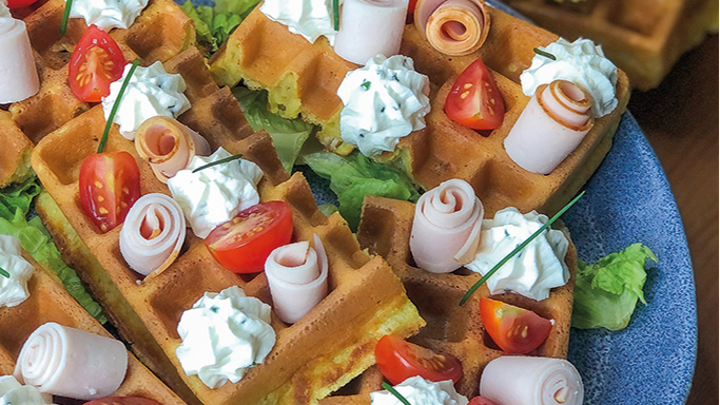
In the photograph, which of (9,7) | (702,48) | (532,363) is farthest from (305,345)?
(702,48)

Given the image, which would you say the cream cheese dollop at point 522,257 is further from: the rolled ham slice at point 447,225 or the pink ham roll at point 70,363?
the pink ham roll at point 70,363

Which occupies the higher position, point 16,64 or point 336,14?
point 336,14

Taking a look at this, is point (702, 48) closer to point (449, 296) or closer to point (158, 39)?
point (449, 296)

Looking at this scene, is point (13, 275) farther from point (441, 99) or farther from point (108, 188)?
point (441, 99)

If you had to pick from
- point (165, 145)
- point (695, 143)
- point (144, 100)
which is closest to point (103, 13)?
point (144, 100)

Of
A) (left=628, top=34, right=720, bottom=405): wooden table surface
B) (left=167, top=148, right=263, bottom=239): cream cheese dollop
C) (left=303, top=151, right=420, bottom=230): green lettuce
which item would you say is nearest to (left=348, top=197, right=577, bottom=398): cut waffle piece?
(left=303, top=151, right=420, bottom=230): green lettuce

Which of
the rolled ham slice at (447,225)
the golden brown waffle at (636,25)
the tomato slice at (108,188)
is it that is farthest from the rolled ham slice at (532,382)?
the golden brown waffle at (636,25)
